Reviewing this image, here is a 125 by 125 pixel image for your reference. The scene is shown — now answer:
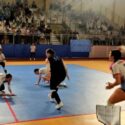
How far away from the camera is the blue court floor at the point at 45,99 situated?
25.4ft

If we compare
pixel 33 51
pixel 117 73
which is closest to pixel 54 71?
pixel 117 73

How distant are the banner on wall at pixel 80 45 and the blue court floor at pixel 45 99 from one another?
30.6ft

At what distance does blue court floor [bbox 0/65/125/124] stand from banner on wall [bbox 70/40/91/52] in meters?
9.34

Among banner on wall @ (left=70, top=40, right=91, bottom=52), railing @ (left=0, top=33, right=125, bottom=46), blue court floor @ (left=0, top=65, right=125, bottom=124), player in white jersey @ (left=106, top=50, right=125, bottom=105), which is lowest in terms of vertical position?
blue court floor @ (left=0, top=65, right=125, bottom=124)

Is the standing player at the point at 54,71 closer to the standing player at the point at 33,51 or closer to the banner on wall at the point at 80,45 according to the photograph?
the standing player at the point at 33,51

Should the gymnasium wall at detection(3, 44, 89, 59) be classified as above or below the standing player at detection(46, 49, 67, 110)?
below

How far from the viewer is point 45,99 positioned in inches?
367

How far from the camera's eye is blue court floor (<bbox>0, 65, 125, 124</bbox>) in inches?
305

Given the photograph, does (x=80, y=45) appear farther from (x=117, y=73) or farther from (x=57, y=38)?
(x=117, y=73)

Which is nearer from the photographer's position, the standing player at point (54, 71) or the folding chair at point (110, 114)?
the folding chair at point (110, 114)

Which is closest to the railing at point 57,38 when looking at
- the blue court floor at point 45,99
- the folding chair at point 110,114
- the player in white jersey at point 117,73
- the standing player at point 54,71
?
the blue court floor at point 45,99

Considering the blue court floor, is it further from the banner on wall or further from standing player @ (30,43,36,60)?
the banner on wall

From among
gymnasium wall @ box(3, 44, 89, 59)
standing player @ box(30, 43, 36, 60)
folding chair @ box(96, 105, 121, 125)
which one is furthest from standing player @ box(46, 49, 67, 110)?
gymnasium wall @ box(3, 44, 89, 59)

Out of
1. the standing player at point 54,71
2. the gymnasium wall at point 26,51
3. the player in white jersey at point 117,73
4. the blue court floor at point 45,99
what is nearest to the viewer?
the player in white jersey at point 117,73
